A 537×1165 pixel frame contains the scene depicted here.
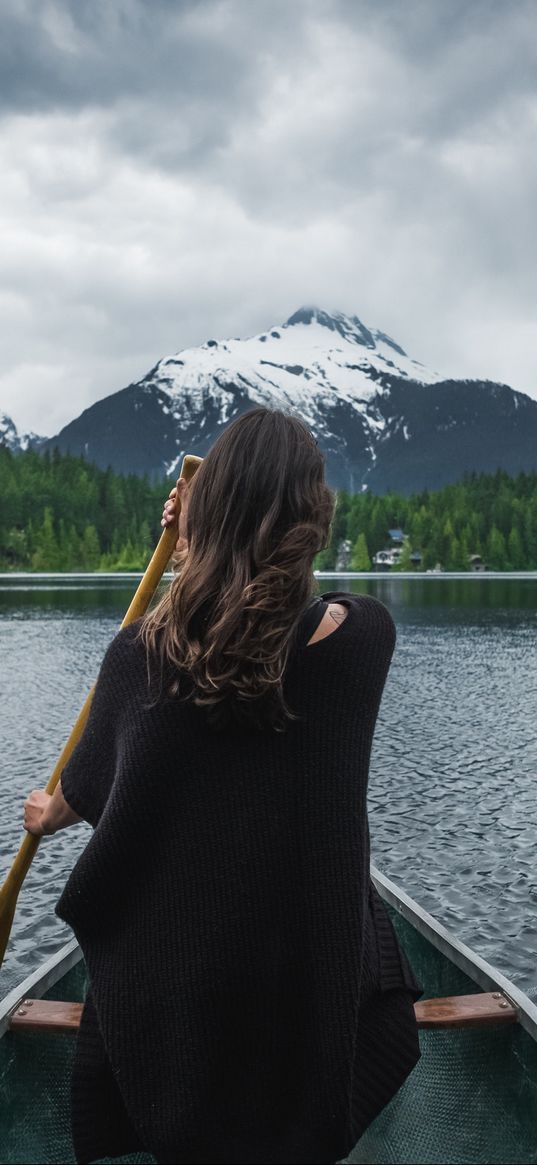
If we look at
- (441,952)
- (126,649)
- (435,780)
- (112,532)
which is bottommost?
(435,780)

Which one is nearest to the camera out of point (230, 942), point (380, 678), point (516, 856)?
point (230, 942)

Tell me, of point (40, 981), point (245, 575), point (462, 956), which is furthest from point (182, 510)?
point (462, 956)

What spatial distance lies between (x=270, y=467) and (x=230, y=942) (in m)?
1.42

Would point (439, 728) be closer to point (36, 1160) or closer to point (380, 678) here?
point (36, 1160)

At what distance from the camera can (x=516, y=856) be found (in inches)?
555

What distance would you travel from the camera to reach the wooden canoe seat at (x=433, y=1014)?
15.3ft

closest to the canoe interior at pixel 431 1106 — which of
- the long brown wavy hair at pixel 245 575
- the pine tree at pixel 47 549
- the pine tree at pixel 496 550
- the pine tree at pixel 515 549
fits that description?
the long brown wavy hair at pixel 245 575

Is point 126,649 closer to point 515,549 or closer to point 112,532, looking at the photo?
point 515,549

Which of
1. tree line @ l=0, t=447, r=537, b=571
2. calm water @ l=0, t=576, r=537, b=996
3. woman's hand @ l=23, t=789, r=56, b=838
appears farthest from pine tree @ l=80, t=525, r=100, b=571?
woman's hand @ l=23, t=789, r=56, b=838

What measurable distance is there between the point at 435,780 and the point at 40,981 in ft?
48.4

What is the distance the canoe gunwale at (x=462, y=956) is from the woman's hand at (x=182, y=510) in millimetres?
3196

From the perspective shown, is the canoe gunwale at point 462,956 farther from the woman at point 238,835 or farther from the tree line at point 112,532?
the tree line at point 112,532

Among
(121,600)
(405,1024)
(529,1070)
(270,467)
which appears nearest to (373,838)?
(529,1070)

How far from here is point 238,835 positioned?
8.82 ft
